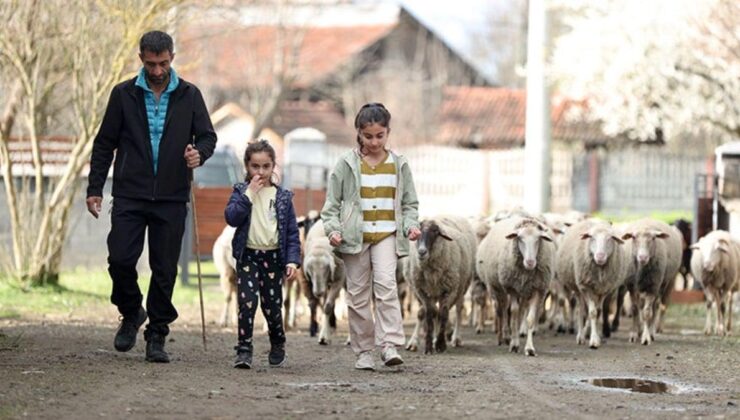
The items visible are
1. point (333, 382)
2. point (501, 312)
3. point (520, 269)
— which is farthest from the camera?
point (501, 312)

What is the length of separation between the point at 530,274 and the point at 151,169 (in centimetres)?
508

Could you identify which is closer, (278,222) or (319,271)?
(278,222)

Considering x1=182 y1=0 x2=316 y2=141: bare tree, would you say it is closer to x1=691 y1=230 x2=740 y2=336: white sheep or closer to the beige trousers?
x1=691 y1=230 x2=740 y2=336: white sheep

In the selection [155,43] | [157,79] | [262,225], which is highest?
[155,43]

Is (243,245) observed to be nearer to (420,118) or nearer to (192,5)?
(192,5)

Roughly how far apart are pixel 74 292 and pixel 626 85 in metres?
18.6

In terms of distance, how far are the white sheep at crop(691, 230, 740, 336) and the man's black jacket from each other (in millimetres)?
8874

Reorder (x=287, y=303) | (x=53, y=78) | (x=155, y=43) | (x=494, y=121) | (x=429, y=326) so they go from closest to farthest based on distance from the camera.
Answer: (x=155, y=43) < (x=429, y=326) < (x=287, y=303) < (x=53, y=78) < (x=494, y=121)

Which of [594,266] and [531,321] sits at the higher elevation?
[594,266]

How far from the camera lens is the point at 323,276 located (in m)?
15.6

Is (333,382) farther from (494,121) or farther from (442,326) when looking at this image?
(494,121)

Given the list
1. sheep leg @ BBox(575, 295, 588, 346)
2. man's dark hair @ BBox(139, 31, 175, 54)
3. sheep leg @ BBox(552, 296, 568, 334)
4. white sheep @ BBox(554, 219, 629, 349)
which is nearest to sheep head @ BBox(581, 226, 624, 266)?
white sheep @ BBox(554, 219, 629, 349)

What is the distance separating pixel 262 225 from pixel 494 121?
130 feet

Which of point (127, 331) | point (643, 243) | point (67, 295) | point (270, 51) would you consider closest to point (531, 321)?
point (643, 243)
